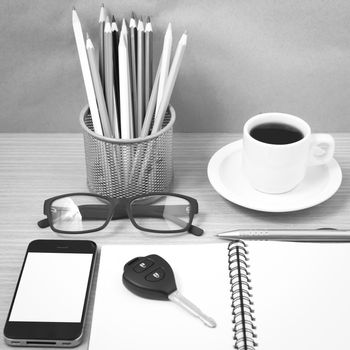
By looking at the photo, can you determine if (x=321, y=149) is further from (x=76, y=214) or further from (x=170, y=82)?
(x=76, y=214)

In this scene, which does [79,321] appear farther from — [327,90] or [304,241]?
[327,90]

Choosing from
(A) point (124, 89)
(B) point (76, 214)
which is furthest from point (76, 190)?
(A) point (124, 89)

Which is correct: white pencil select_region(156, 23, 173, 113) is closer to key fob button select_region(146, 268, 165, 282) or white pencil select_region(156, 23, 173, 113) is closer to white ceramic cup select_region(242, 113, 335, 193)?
white ceramic cup select_region(242, 113, 335, 193)

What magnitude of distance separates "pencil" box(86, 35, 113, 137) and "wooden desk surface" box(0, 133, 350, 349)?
0.11 meters

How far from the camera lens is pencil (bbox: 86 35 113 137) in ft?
2.52

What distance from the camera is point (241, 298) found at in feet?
2.22

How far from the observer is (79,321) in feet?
2.15

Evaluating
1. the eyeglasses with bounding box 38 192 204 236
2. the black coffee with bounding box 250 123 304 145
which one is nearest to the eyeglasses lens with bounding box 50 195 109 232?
the eyeglasses with bounding box 38 192 204 236

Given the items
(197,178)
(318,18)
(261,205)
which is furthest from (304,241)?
(318,18)

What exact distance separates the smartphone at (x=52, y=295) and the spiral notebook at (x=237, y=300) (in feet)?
0.06

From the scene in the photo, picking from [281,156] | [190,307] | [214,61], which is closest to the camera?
[190,307]

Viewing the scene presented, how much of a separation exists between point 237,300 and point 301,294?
0.07m

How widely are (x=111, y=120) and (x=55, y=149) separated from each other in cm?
15

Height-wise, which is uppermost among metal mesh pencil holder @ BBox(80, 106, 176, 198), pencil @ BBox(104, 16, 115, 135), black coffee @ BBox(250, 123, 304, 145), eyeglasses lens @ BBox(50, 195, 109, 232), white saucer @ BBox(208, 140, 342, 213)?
pencil @ BBox(104, 16, 115, 135)
